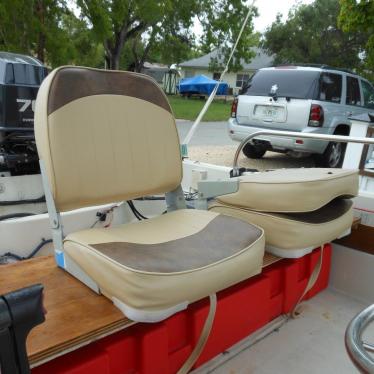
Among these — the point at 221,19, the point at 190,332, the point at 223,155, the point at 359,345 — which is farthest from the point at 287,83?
the point at 221,19

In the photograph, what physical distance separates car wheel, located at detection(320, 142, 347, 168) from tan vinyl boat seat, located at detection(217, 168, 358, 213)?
3600mm

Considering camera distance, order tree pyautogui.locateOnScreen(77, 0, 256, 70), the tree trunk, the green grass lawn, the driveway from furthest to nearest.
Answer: the green grass lawn < tree pyautogui.locateOnScreen(77, 0, 256, 70) < the driveway < the tree trunk

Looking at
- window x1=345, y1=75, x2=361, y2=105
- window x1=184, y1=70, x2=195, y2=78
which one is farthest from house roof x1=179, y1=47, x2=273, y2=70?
window x1=345, y1=75, x2=361, y2=105

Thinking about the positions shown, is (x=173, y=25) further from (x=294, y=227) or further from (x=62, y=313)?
(x=62, y=313)

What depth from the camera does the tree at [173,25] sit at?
762 cm

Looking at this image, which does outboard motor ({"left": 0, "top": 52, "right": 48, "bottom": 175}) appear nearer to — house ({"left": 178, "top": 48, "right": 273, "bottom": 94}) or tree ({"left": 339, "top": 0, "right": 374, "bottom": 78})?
tree ({"left": 339, "top": 0, "right": 374, "bottom": 78})

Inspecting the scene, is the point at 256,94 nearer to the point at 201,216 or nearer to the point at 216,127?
the point at 201,216

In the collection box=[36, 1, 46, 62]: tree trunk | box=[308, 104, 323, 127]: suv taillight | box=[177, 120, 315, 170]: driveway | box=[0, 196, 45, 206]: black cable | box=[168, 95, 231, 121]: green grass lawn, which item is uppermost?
box=[36, 1, 46, 62]: tree trunk

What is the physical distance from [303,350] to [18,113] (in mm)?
1857

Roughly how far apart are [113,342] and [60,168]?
551 millimetres

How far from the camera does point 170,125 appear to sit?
63.4 inches

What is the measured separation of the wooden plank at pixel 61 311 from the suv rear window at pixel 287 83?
425 cm

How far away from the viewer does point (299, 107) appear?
4.87 m

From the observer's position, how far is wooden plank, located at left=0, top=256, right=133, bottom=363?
0.94 m
